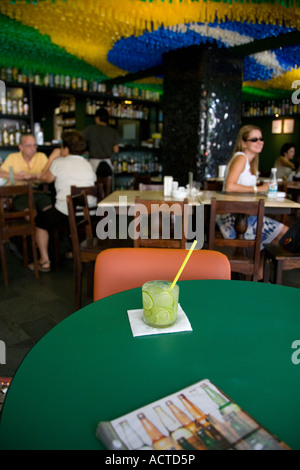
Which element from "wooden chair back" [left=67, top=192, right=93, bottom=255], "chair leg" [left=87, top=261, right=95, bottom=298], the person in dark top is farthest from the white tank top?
the person in dark top

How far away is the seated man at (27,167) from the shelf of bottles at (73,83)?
8.09ft

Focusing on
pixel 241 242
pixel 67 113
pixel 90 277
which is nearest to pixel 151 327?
pixel 241 242

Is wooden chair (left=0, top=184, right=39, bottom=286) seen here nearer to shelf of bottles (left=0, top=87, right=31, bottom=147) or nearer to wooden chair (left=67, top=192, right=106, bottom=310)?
wooden chair (left=67, top=192, right=106, bottom=310)

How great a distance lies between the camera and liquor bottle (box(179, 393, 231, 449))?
506 mm

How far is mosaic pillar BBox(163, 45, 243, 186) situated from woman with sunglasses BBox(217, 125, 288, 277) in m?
2.10

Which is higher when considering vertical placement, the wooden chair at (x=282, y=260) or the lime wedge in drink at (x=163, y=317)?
the lime wedge in drink at (x=163, y=317)

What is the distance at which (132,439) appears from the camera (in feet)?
1.67

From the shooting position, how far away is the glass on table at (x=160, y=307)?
84 centimetres

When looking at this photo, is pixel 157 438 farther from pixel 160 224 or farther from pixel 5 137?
pixel 5 137

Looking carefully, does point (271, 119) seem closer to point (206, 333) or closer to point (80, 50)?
point (80, 50)

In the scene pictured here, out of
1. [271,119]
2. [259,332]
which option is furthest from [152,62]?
[259,332]

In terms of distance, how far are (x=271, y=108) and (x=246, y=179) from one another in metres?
8.12

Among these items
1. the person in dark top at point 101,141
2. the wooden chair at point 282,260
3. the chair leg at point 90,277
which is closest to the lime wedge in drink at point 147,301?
the wooden chair at point 282,260

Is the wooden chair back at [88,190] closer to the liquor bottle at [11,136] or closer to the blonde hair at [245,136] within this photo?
the blonde hair at [245,136]
